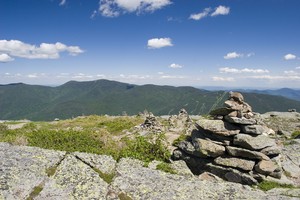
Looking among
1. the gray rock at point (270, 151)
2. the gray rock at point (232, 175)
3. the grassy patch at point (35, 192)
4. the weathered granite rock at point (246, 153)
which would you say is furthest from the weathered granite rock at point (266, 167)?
the grassy patch at point (35, 192)

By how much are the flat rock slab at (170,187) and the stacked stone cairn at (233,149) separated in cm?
425

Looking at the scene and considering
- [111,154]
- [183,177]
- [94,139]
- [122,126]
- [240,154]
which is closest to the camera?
[183,177]

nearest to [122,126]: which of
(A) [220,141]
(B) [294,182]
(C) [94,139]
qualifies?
(C) [94,139]

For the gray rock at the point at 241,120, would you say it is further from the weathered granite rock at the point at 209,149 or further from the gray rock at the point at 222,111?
the weathered granite rock at the point at 209,149

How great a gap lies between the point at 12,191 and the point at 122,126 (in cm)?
2655

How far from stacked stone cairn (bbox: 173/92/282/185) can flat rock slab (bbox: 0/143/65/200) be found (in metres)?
8.96

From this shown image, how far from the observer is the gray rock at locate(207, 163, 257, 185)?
1609 cm

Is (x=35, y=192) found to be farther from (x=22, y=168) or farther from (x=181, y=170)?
(x=181, y=170)

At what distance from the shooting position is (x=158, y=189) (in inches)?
457

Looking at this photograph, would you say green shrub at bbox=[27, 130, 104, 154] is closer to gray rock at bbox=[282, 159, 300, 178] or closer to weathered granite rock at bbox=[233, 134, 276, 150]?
weathered granite rock at bbox=[233, 134, 276, 150]

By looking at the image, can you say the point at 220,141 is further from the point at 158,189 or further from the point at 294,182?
the point at 158,189

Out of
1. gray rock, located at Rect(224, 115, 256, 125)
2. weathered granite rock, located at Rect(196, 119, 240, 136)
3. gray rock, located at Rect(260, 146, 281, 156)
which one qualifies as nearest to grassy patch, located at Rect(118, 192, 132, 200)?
weathered granite rock, located at Rect(196, 119, 240, 136)

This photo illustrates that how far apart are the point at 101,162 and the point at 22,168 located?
3.70 m

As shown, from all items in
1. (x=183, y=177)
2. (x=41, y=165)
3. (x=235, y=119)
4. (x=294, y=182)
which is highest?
(x=235, y=119)
